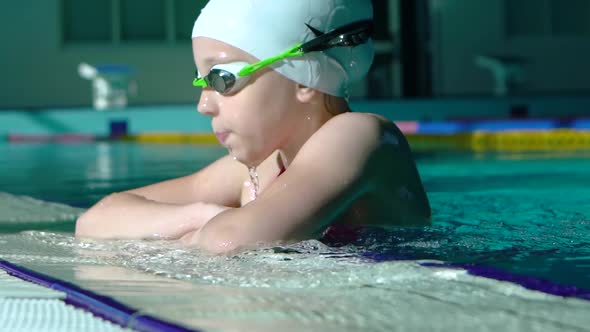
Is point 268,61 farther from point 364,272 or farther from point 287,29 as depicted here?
point 364,272

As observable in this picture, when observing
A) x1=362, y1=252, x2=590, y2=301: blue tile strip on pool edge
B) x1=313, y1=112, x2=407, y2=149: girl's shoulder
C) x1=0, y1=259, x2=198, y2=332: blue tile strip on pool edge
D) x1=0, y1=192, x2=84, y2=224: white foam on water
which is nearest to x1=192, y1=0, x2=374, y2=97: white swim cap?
x1=313, y1=112, x2=407, y2=149: girl's shoulder

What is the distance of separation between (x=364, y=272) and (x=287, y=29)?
731mm

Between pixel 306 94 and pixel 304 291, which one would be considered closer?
pixel 304 291

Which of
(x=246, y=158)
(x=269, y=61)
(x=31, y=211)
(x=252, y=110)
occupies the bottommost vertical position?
(x=31, y=211)

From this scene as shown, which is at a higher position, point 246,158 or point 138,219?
point 246,158

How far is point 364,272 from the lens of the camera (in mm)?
2016

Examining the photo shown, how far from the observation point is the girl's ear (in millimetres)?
2504

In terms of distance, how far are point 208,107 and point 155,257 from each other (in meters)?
0.39

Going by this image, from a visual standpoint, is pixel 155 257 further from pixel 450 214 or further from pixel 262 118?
pixel 450 214

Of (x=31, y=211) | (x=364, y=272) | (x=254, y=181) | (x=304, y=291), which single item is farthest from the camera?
(x=31, y=211)

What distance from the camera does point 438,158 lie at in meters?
7.78

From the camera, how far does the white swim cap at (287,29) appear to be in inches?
97.8

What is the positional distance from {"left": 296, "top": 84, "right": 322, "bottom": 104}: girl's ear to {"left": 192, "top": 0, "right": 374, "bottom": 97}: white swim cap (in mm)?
15

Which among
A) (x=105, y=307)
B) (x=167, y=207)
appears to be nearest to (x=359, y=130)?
(x=167, y=207)
